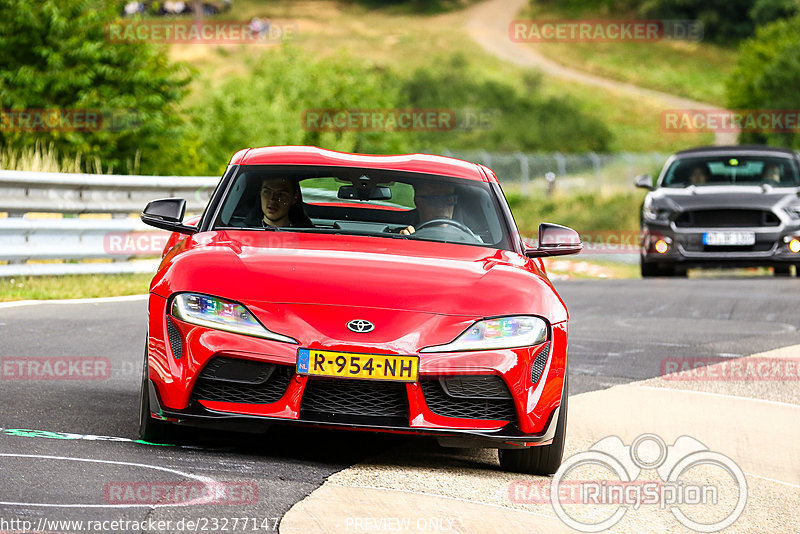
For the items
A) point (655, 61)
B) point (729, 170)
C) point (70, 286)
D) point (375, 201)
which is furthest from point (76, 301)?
point (655, 61)

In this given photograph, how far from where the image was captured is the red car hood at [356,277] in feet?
19.9

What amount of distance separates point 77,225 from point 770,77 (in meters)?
53.2

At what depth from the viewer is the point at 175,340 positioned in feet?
20.0

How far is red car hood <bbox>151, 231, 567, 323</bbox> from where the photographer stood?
6.06 m

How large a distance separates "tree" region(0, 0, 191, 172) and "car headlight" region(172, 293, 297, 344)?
16.2 metres

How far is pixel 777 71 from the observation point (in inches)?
2446

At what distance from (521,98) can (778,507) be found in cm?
8002

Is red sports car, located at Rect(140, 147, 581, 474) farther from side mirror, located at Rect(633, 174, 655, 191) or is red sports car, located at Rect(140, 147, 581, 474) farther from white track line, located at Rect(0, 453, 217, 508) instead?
side mirror, located at Rect(633, 174, 655, 191)

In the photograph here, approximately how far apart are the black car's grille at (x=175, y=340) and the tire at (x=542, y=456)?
5.04ft

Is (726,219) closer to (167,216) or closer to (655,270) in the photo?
(655,270)

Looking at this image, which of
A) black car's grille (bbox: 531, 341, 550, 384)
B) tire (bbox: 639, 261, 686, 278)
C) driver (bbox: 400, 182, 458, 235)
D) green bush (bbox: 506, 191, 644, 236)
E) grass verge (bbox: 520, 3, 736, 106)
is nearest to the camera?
black car's grille (bbox: 531, 341, 550, 384)

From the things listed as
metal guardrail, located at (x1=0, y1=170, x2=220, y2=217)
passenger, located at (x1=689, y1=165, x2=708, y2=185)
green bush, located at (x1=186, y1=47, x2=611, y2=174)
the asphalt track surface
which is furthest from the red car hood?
green bush, located at (x1=186, y1=47, x2=611, y2=174)

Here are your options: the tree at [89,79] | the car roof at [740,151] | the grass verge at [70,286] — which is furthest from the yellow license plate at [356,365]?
the tree at [89,79]

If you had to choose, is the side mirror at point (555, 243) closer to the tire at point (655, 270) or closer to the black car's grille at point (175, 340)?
the black car's grille at point (175, 340)
